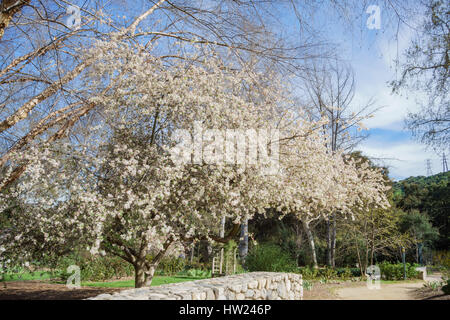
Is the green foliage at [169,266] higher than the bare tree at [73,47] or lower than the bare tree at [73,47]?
lower

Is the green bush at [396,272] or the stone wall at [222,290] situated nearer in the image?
the stone wall at [222,290]

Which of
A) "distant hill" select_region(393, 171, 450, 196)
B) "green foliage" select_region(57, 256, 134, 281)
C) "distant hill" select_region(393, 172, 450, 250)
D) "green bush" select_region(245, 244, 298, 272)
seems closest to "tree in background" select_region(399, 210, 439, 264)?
"distant hill" select_region(393, 172, 450, 250)

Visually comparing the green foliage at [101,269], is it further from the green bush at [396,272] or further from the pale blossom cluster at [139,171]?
the green bush at [396,272]

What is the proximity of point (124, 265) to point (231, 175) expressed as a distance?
906cm

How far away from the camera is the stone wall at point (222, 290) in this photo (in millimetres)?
3320

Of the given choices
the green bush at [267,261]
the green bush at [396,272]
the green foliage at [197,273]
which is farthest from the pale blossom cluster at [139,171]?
the green bush at [396,272]

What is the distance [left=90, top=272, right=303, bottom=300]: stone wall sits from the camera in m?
3.32

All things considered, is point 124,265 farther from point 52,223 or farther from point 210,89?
point 210,89

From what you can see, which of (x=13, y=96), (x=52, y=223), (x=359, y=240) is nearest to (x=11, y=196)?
(x=52, y=223)

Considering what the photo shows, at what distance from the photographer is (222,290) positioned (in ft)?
12.7

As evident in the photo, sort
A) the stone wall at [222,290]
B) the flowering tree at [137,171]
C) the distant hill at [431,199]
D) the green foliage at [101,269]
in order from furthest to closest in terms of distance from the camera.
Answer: the distant hill at [431,199] < the green foliage at [101,269] < the flowering tree at [137,171] < the stone wall at [222,290]

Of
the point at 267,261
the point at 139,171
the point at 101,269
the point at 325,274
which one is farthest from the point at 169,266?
the point at 139,171
